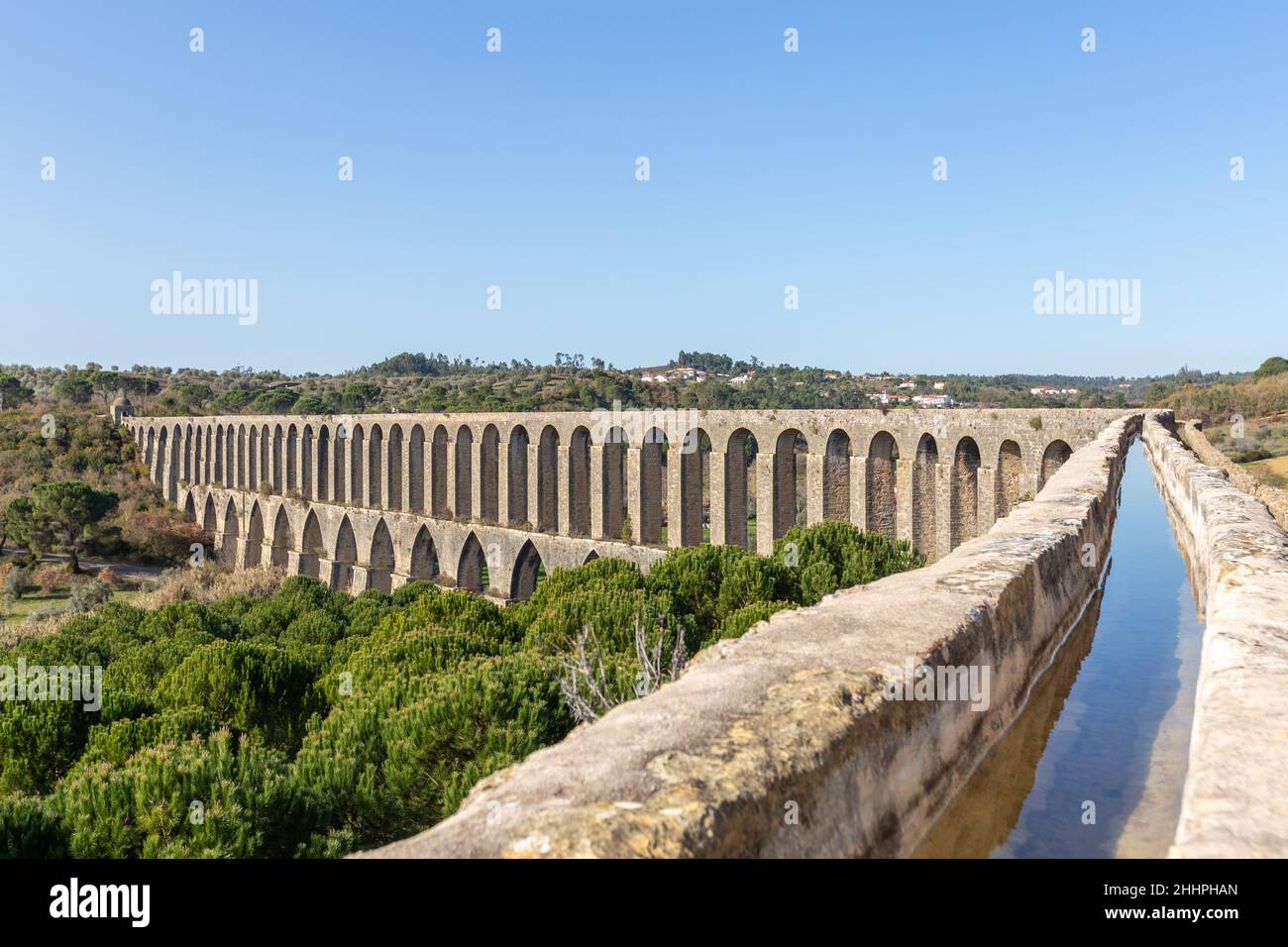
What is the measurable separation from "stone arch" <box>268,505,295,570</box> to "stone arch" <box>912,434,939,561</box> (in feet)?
106

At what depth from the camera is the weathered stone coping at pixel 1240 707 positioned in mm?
1726

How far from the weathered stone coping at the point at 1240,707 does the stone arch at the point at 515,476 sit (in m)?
28.2

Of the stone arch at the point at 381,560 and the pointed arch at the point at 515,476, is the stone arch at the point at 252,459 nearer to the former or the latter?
the stone arch at the point at 381,560

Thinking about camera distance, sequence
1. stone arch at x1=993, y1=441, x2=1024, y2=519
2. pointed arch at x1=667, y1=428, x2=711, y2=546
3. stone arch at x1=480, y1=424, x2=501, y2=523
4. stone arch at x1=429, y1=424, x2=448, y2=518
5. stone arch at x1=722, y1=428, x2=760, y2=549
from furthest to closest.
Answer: stone arch at x1=429, y1=424, x2=448, y2=518 < stone arch at x1=480, y1=424, x2=501, y2=523 < pointed arch at x1=667, y1=428, x2=711, y2=546 < stone arch at x1=722, y1=428, x2=760, y2=549 < stone arch at x1=993, y1=441, x2=1024, y2=519

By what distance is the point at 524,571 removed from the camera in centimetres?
2950

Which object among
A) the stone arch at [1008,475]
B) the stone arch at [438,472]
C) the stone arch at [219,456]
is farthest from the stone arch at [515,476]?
the stone arch at [219,456]

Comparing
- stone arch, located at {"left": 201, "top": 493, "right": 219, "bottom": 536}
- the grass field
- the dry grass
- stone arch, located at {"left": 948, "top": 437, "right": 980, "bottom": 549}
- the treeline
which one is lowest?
the grass field

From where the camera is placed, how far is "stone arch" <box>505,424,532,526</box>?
1252 inches

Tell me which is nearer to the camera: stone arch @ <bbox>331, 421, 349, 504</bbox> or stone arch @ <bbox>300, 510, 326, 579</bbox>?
stone arch @ <bbox>300, 510, 326, 579</bbox>

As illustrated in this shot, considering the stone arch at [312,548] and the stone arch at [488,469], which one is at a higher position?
the stone arch at [488,469]

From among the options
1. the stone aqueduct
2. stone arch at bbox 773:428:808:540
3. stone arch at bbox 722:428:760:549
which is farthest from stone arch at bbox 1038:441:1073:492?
stone arch at bbox 722:428:760:549

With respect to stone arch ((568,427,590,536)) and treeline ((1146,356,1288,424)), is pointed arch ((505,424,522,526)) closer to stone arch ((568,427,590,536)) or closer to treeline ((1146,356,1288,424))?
stone arch ((568,427,590,536))

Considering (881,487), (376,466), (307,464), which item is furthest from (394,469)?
(881,487)
